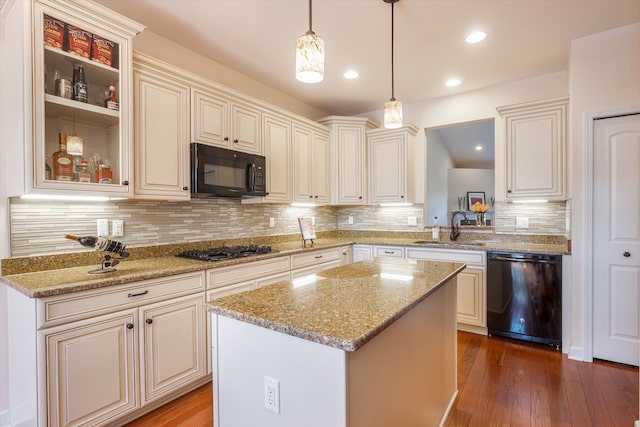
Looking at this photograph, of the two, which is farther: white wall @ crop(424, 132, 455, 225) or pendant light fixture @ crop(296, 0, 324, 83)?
white wall @ crop(424, 132, 455, 225)

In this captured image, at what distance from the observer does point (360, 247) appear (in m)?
3.86

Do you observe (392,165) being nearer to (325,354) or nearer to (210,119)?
(210,119)

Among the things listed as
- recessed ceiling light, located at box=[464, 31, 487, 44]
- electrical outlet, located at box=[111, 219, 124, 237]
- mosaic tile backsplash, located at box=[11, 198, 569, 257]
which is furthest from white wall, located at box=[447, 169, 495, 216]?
electrical outlet, located at box=[111, 219, 124, 237]

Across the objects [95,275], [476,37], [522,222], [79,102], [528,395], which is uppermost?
[476,37]

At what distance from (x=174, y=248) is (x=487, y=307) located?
293 centimetres

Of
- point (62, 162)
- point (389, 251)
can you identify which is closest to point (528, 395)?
point (389, 251)

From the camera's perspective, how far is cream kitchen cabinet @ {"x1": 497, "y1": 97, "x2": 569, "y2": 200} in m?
2.95

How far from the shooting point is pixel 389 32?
2.50m

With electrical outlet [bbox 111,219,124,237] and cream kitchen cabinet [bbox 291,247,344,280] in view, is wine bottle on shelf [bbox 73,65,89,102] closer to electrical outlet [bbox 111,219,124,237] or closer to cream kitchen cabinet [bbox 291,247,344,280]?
electrical outlet [bbox 111,219,124,237]

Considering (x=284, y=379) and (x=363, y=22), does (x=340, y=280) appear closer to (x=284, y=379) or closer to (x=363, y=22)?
(x=284, y=379)

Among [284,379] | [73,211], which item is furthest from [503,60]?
[73,211]

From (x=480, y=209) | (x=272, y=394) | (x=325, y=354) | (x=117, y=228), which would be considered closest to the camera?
(x=325, y=354)

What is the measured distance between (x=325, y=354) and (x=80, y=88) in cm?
205

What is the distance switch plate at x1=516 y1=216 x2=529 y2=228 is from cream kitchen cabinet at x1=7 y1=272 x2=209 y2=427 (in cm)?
319
